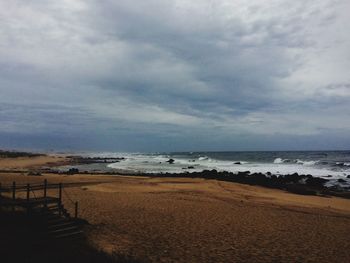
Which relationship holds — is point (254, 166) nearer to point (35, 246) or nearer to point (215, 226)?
point (215, 226)

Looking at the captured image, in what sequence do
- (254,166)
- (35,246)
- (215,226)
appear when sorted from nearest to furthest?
1. (35,246)
2. (215,226)
3. (254,166)

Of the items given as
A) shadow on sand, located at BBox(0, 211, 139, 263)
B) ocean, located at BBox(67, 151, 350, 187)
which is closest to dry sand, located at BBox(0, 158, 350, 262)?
shadow on sand, located at BBox(0, 211, 139, 263)

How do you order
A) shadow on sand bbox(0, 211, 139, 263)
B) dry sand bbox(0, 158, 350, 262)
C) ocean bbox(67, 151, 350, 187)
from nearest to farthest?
shadow on sand bbox(0, 211, 139, 263) → dry sand bbox(0, 158, 350, 262) → ocean bbox(67, 151, 350, 187)

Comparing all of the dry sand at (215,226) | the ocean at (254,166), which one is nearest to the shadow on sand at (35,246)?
the dry sand at (215,226)

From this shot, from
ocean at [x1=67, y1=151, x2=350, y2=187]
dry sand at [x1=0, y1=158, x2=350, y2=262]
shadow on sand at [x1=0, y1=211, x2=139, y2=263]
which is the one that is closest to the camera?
shadow on sand at [x1=0, y1=211, x2=139, y2=263]

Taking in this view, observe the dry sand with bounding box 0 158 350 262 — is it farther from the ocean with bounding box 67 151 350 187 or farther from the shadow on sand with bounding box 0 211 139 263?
the ocean with bounding box 67 151 350 187

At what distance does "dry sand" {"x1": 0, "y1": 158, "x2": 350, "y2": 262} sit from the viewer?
11.5 m

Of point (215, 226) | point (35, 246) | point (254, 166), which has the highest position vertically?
point (254, 166)

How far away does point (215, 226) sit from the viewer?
15.2m

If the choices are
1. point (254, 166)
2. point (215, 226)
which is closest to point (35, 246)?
Answer: point (215, 226)

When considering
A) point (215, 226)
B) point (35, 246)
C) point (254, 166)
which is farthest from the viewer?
point (254, 166)

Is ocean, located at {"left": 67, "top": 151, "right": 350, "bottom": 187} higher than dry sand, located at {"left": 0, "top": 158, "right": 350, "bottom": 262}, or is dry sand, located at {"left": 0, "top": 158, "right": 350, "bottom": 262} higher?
ocean, located at {"left": 67, "top": 151, "right": 350, "bottom": 187}

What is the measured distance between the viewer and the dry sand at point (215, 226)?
11.5 metres

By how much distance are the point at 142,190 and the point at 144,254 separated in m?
15.3
